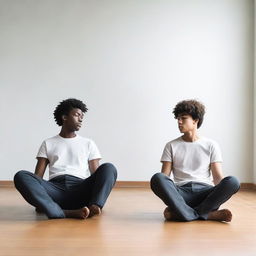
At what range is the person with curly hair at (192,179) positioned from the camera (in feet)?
9.48

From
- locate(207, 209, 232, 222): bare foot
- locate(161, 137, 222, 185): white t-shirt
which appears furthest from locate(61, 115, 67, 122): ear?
locate(207, 209, 232, 222): bare foot

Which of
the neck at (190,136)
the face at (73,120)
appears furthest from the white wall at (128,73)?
the neck at (190,136)

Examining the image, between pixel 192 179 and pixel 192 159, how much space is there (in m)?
0.14

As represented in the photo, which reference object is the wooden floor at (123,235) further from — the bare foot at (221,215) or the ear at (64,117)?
the ear at (64,117)

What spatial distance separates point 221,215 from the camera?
115 inches

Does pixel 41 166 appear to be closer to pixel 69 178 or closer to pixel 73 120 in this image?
pixel 69 178

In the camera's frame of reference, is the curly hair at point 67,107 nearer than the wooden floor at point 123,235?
No

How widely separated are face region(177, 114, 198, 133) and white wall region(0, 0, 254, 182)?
2341mm

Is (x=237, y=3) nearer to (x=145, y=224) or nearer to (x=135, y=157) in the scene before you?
(x=135, y=157)

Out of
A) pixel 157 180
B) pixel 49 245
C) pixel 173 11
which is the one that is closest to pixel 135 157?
pixel 173 11

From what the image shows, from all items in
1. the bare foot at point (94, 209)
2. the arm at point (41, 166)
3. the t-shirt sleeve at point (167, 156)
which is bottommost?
the bare foot at point (94, 209)

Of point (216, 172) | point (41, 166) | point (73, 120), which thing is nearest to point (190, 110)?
point (216, 172)

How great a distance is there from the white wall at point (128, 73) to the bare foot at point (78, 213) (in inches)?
101

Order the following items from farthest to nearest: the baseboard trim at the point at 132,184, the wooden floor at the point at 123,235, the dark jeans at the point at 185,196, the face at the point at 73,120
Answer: the baseboard trim at the point at 132,184 < the face at the point at 73,120 < the dark jeans at the point at 185,196 < the wooden floor at the point at 123,235
